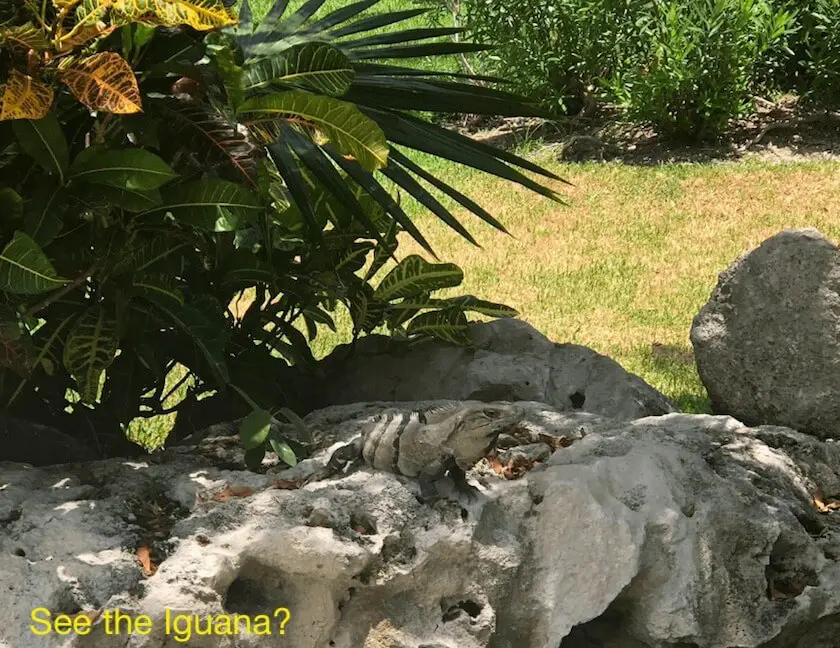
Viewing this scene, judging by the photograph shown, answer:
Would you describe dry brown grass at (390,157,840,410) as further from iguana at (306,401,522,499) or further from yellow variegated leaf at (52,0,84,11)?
yellow variegated leaf at (52,0,84,11)

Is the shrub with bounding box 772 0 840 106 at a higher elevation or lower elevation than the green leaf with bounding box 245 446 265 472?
lower

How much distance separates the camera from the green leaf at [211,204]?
2.30m

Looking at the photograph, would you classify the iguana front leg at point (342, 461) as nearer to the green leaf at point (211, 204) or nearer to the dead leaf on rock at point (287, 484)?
the dead leaf on rock at point (287, 484)

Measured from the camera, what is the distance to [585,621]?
7.43 feet

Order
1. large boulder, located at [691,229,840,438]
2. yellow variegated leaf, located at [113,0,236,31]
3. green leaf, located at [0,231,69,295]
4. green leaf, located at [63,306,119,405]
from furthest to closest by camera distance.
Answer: large boulder, located at [691,229,840,438], green leaf, located at [63,306,119,405], green leaf, located at [0,231,69,295], yellow variegated leaf, located at [113,0,236,31]

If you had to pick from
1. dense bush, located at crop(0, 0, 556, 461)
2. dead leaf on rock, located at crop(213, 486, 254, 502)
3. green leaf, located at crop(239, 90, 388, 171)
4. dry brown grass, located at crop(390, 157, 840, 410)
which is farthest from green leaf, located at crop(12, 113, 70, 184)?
dry brown grass, located at crop(390, 157, 840, 410)

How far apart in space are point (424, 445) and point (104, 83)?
96cm

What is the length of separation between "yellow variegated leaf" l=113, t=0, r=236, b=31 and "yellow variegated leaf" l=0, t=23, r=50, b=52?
0.16 metres

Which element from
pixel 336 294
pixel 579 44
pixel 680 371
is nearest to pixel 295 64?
pixel 336 294

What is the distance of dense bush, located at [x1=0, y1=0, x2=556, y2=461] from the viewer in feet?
7.00

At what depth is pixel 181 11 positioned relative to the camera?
199cm

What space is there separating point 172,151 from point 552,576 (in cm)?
118

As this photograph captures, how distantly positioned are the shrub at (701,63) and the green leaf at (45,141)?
677 cm

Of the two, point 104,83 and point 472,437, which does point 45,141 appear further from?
point 472,437
